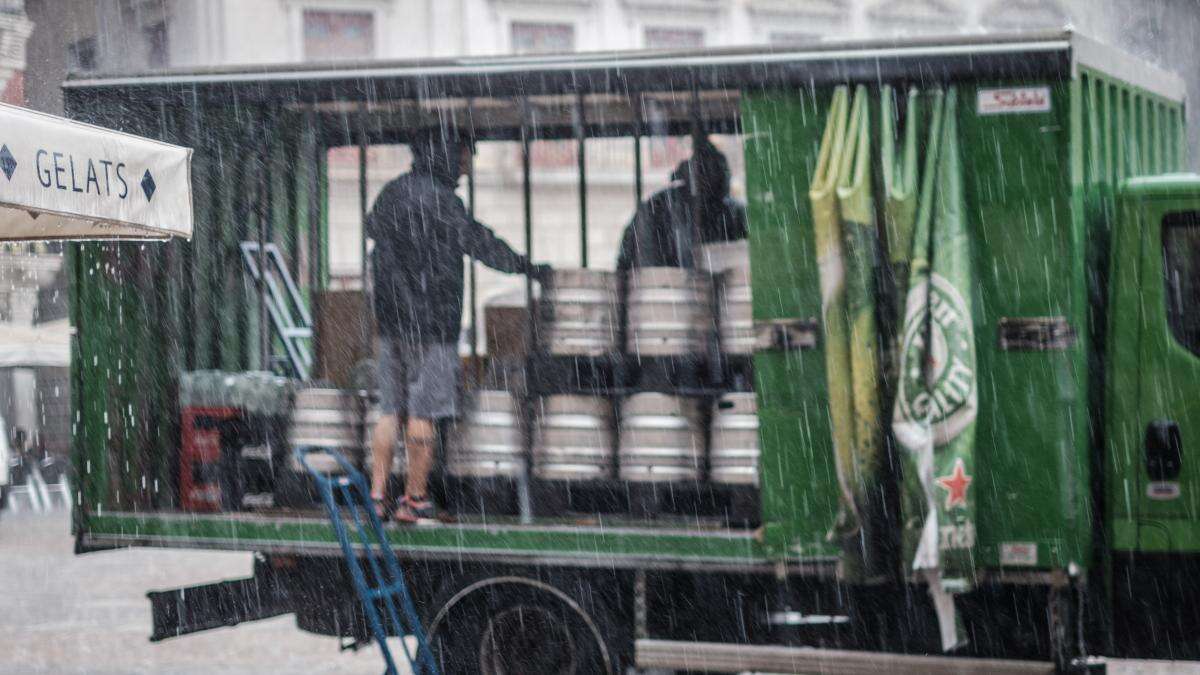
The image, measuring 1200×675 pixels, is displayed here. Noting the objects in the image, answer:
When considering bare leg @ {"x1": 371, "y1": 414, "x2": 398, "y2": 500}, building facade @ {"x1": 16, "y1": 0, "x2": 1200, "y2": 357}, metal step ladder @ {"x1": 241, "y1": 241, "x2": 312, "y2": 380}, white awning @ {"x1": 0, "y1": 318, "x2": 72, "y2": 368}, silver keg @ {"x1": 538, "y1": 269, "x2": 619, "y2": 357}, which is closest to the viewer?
bare leg @ {"x1": 371, "y1": 414, "x2": 398, "y2": 500}

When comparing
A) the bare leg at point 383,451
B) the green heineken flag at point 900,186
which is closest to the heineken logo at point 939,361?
the green heineken flag at point 900,186

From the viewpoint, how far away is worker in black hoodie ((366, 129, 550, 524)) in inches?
275

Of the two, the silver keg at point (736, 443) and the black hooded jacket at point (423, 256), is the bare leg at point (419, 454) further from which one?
the silver keg at point (736, 443)

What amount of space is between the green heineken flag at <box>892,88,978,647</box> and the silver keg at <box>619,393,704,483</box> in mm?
1196

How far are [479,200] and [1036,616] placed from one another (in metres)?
27.1

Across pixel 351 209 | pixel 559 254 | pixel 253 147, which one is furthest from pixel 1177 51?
pixel 253 147

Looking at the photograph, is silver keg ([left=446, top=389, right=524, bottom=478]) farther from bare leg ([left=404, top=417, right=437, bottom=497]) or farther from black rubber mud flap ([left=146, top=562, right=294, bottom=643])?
black rubber mud flap ([left=146, top=562, right=294, bottom=643])

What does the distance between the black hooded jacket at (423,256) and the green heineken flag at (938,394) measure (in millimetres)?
2128

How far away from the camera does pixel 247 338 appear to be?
8414mm

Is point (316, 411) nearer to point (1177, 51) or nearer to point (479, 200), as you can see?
point (479, 200)

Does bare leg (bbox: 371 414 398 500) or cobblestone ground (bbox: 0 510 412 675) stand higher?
bare leg (bbox: 371 414 398 500)

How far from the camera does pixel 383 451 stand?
7035 mm

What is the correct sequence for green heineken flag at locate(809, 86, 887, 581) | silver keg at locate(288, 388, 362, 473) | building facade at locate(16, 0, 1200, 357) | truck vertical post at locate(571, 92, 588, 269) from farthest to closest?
1. building facade at locate(16, 0, 1200, 357)
2. truck vertical post at locate(571, 92, 588, 269)
3. silver keg at locate(288, 388, 362, 473)
4. green heineken flag at locate(809, 86, 887, 581)

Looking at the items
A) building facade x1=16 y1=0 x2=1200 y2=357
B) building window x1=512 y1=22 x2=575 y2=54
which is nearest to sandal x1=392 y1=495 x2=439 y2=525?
building facade x1=16 y1=0 x2=1200 y2=357
